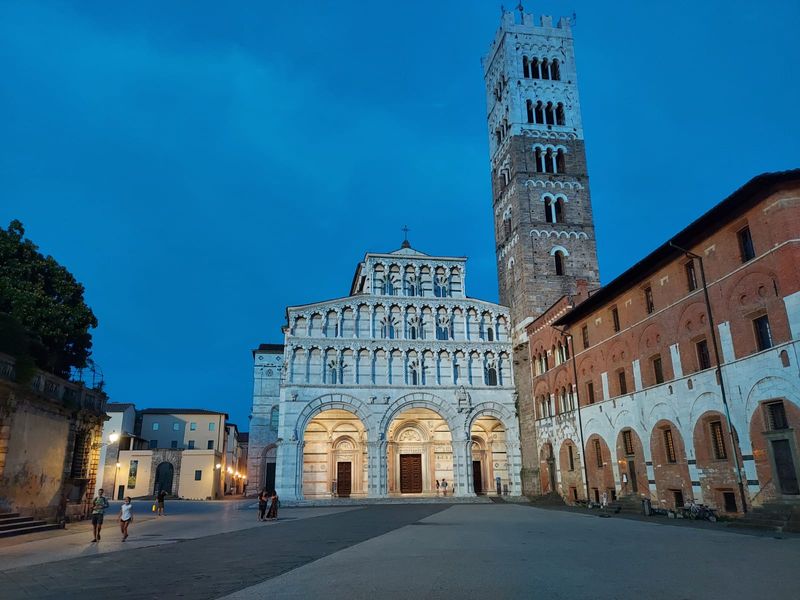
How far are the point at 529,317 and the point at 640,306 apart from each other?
15130 millimetres

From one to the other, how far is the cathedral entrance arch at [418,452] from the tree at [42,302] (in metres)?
24.2

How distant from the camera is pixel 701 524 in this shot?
20922 millimetres

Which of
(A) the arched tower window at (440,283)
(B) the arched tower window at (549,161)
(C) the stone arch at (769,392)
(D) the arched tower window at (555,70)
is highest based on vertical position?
(D) the arched tower window at (555,70)

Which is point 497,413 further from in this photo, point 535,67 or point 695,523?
point 535,67

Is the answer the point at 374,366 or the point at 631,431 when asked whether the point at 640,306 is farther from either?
the point at 374,366

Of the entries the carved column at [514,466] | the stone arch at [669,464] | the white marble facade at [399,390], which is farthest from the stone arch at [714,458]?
the white marble facade at [399,390]

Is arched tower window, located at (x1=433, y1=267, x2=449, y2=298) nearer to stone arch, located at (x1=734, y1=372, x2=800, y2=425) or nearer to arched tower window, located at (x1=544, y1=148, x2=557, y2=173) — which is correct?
arched tower window, located at (x1=544, y1=148, x2=557, y2=173)

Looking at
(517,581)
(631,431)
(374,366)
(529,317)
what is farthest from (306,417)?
(517,581)

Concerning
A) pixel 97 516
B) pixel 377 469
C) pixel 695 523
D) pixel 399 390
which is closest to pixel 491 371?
pixel 399 390

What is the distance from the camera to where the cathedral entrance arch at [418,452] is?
44750 millimetres

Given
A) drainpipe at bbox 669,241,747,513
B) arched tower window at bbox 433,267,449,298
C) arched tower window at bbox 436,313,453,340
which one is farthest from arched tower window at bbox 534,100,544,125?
drainpipe at bbox 669,241,747,513

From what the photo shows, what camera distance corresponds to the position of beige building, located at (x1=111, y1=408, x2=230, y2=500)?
54.5 meters

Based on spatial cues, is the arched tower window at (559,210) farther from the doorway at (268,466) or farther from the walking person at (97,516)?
the walking person at (97,516)

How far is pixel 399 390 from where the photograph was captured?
1661 inches
